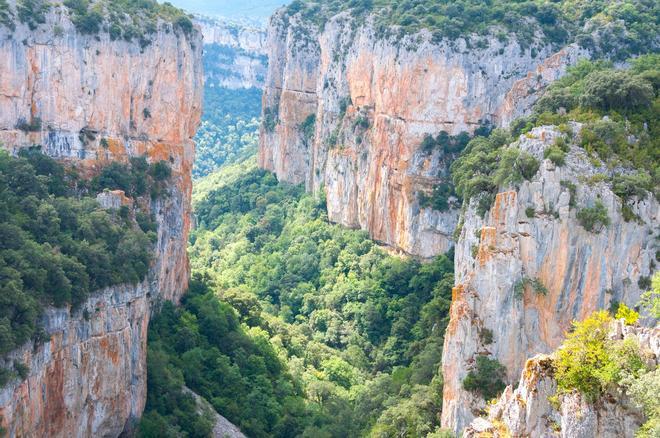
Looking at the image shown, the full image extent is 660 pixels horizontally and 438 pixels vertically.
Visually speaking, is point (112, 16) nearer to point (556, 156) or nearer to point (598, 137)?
point (556, 156)

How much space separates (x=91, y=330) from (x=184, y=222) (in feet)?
47.0

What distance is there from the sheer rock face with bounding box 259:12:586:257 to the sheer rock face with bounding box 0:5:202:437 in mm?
13313

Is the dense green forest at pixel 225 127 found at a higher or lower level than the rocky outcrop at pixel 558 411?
lower

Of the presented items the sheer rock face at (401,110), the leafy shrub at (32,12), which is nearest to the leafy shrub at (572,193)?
the sheer rock face at (401,110)

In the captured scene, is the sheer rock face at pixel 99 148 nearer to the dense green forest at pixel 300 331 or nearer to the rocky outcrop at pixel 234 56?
the dense green forest at pixel 300 331

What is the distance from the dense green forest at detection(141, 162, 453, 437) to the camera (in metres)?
42.4

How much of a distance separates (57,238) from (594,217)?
18764mm

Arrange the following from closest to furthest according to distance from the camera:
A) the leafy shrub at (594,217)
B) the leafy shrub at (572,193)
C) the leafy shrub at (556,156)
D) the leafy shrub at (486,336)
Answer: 1. the leafy shrub at (594,217)
2. the leafy shrub at (572,193)
3. the leafy shrub at (556,156)
4. the leafy shrub at (486,336)

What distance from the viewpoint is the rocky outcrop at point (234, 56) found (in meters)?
112

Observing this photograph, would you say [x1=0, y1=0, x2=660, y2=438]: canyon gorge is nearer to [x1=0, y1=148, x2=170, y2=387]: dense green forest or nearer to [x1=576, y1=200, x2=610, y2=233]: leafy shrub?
[x1=576, y1=200, x2=610, y2=233]: leafy shrub

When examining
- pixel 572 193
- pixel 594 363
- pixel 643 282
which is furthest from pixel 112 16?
pixel 594 363

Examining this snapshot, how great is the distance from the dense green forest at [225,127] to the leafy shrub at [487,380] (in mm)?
60728

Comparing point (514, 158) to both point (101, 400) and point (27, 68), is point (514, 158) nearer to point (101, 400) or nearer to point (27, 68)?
point (101, 400)

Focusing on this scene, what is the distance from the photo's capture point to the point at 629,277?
35.0 meters
